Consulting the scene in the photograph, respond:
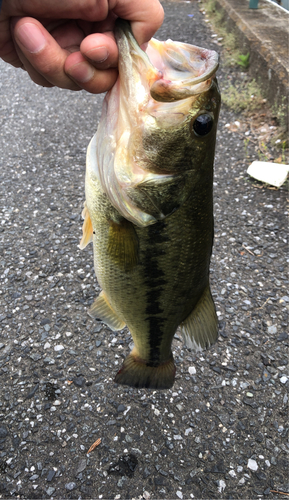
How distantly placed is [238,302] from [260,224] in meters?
0.90

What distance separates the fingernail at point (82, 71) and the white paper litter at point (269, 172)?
282 centimetres

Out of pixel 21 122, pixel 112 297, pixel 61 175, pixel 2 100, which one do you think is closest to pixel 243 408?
pixel 112 297

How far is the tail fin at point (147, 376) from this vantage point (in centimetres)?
170

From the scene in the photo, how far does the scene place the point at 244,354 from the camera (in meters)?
2.51

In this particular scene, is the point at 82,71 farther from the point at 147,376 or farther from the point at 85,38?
the point at 147,376

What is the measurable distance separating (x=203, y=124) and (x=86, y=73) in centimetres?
39

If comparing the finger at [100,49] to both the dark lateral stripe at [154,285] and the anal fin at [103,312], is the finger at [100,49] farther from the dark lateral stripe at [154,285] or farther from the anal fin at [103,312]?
the anal fin at [103,312]

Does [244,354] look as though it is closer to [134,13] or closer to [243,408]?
[243,408]

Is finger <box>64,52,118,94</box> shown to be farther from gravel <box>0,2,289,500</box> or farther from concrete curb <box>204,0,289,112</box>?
concrete curb <box>204,0,289,112</box>

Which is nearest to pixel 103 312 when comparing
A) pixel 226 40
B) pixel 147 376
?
pixel 147 376

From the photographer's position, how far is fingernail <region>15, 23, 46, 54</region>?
44.4 inches

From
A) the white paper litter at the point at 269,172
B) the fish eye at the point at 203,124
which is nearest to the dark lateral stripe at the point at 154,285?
the fish eye at the point at 203,124

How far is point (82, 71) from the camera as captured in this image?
46.9 inches

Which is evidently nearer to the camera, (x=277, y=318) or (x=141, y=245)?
(x=141, y=245)
